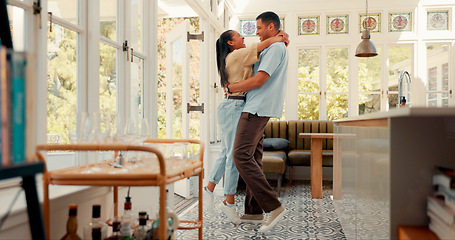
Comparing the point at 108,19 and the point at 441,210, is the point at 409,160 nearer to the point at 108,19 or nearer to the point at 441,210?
the point at 441,210

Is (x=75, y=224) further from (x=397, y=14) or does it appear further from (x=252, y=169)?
(x=397, y=14)

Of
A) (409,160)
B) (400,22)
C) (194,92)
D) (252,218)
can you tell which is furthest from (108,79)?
(400,22)

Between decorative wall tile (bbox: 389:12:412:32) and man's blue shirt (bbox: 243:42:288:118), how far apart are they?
161 inches

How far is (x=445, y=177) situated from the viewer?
115cm

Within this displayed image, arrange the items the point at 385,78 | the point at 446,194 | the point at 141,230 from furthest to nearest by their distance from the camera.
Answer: the point at 385,78 < the point at 141,230 < the point at 446,194

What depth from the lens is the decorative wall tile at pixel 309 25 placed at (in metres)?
6.49

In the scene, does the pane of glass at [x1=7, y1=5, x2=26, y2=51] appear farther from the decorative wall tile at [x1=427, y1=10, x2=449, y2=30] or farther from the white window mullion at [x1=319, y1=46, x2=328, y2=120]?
the decorative wall tile at [x1=427, y1=10, x2=449, y2=30]

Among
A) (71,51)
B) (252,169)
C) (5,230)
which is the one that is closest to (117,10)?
(71,51)

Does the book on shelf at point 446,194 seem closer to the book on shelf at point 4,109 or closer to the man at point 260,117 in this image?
the book on shelf at point 4,109

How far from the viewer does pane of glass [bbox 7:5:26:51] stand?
5.36ft

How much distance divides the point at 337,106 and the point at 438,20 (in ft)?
6.67

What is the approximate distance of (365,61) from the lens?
6.33 m

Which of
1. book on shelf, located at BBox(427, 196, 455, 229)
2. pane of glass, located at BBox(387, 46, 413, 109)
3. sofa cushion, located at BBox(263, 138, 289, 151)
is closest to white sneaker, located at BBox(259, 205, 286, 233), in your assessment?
book on shelf, located at BBox(427, 196, 455, 229)

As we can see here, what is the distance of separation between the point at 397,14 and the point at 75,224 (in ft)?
20.2
